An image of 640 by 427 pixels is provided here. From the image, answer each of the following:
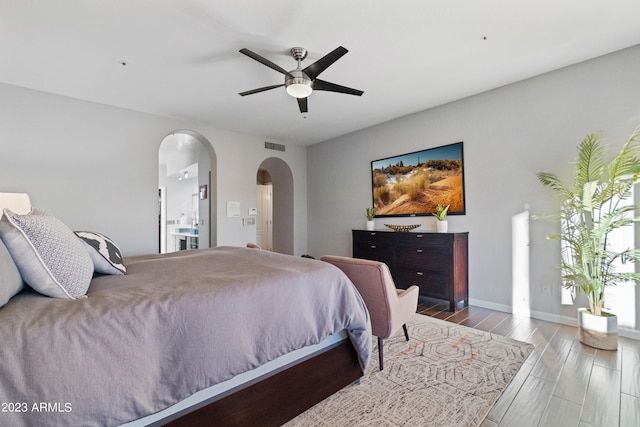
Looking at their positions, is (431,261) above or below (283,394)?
above

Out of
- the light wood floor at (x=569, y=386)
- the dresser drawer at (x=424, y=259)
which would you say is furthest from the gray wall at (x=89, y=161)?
the light wood floor at (x=569, y=386)

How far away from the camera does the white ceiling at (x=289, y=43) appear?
217cm

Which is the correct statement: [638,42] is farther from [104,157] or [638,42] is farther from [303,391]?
[104,157]

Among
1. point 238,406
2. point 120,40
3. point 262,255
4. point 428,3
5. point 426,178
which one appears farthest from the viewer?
point 426,178

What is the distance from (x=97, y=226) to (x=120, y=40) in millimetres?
2511

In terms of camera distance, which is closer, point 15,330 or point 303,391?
point 15,330

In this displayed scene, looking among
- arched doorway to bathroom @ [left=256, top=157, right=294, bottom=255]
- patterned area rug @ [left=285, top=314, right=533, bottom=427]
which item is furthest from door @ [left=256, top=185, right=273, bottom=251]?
Result: patterned area rug @ [left=285, top=314, right=533, bottom=427]

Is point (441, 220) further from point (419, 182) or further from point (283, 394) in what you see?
point (283, 394)

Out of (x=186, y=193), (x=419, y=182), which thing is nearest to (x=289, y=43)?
(x=419, y=182)

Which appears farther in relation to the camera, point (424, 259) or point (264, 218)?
point (264, 218)

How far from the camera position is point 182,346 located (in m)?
1.16

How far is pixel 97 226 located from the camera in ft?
12.6

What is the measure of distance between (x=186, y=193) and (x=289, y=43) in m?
6.31

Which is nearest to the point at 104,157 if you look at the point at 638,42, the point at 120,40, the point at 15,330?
the point at 120,40
